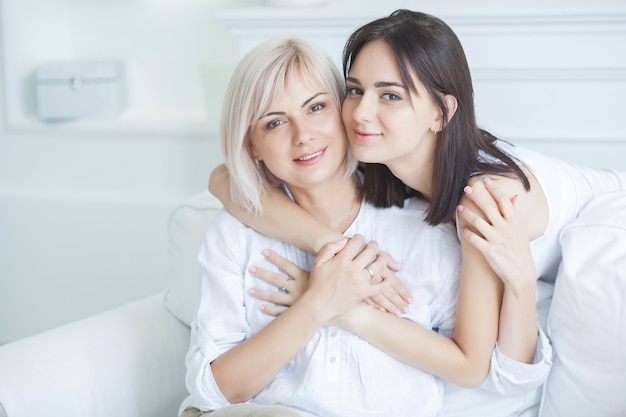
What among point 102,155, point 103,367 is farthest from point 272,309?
point 102,155

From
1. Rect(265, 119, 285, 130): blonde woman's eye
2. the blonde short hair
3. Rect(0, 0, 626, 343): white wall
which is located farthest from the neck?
Rect(0, 0, 626, 343): white wall

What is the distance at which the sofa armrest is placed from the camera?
1.60 metres

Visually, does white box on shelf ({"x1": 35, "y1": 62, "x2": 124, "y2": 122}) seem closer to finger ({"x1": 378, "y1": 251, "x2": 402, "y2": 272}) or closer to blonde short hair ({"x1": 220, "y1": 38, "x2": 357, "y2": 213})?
blonde short hair ({"x1": 220, "y1": 38, "x2": 357, "y2": 213})

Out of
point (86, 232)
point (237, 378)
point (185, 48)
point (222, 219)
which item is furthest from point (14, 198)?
point (237, 378)

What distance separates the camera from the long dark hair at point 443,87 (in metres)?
1.45

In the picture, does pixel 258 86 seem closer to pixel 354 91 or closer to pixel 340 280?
pixel 354 91

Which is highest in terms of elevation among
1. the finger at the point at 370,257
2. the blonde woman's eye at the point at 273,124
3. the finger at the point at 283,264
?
the blonde woman's eye at the point at 273,124

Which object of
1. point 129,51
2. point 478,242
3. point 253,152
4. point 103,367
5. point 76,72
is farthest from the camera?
point 129,51

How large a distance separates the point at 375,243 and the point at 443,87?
33 cm

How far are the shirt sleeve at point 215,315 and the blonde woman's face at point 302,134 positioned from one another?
0.66 ft

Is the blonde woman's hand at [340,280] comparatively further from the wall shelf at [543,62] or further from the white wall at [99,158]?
the white wall at [99,158]

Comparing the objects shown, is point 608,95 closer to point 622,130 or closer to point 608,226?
point 622,130

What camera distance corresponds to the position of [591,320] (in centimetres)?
145

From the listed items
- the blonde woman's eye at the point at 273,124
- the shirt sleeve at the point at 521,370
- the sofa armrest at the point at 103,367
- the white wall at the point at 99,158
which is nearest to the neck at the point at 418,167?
the blonde woman's eye at the point at 273,124
